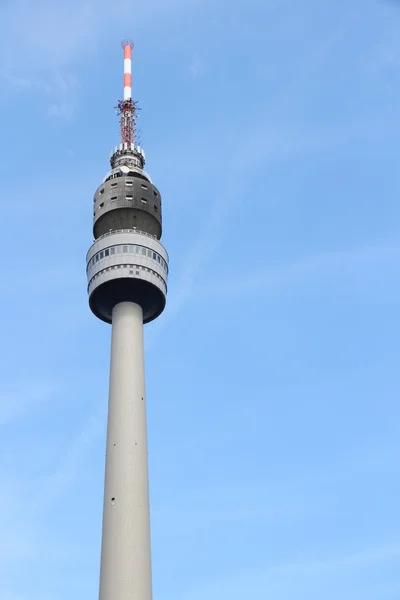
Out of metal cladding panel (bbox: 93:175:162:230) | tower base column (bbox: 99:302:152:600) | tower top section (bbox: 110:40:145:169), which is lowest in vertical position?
tower base column (bbox: 99:302:152:600)

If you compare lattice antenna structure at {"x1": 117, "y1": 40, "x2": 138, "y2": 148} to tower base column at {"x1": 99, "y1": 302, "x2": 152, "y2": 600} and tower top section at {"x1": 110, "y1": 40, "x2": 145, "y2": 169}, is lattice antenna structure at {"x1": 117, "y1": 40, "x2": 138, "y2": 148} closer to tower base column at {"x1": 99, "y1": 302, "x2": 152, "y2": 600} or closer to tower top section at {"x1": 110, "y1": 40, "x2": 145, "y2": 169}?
tower top section at {"x1": 110, "y1": 40, "x2": 145, "y2": 169}

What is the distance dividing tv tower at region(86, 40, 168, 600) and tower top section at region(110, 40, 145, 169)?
0.56 feet

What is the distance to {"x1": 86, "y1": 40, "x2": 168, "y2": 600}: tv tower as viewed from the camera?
85.4m

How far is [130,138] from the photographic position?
125m

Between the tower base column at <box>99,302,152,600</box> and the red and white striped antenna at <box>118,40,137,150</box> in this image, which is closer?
the tower base column at <box>99,302,152,600</box>

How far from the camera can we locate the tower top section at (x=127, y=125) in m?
121

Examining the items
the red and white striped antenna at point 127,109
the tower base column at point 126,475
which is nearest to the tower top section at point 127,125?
the red and white striped antenna at point 127,109

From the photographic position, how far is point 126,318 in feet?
338

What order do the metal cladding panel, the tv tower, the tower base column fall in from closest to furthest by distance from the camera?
the tower base column, the tv tower, the metal cladding panel

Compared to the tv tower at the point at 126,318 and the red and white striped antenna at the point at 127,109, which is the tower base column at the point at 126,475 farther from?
the red and white striped antenna at the point at 127,109

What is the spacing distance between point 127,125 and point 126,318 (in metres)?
38.9

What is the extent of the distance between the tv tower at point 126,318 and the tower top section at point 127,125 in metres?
0.17

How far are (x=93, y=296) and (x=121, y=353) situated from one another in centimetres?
1060

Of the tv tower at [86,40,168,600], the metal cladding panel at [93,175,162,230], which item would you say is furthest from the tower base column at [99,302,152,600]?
the metal cladding panel at [93,175,162,230]
